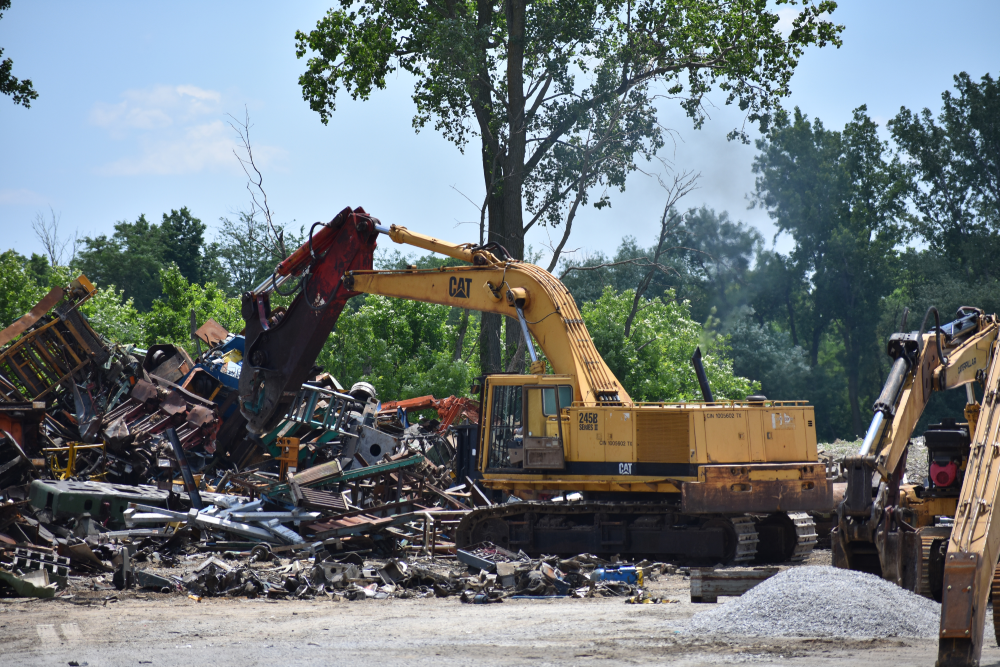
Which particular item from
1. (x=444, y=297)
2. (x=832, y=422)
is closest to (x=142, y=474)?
(x=444, y=297)

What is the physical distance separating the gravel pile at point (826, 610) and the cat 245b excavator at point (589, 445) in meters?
4.21

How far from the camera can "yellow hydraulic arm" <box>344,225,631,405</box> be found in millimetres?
14750

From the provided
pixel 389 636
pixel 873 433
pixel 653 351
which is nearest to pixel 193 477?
pixel 389 636

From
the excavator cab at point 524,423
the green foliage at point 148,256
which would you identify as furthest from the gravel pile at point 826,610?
the green foliage at point 148,256

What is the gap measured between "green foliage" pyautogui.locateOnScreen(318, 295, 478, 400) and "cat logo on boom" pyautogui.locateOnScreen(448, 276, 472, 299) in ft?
67.5

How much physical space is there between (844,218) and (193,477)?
53861 millimetres

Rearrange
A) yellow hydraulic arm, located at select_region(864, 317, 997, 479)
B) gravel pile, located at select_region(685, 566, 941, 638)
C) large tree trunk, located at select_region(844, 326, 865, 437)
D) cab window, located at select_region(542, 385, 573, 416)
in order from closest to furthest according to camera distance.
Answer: gravel pile, located at select_region(685, 566, 941, 638), yellow hydraulic arm, located at select_region(864, 317, 997, 479), cab window, located at select_region(542, 385, 573, 416), large tree trunk, located at select_region(844, 326, 865, 437)

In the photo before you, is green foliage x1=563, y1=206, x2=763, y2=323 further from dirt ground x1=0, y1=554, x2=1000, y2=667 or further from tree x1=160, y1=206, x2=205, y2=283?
dirt ground x1=0, y1=554, x2=1000, y2=667

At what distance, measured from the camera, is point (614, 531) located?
1459cm

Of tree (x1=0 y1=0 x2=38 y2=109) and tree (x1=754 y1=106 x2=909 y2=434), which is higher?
tree (x1=754 y1=106 x2=909 y2=434)

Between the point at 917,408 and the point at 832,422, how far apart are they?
56209 mm

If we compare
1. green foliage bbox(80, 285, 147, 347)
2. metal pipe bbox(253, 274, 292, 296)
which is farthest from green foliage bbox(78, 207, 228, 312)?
metal pipe bbox(253, 274, 292, 296)

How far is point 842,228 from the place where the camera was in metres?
64.9

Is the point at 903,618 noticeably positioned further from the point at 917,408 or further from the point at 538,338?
the point at 538,338
